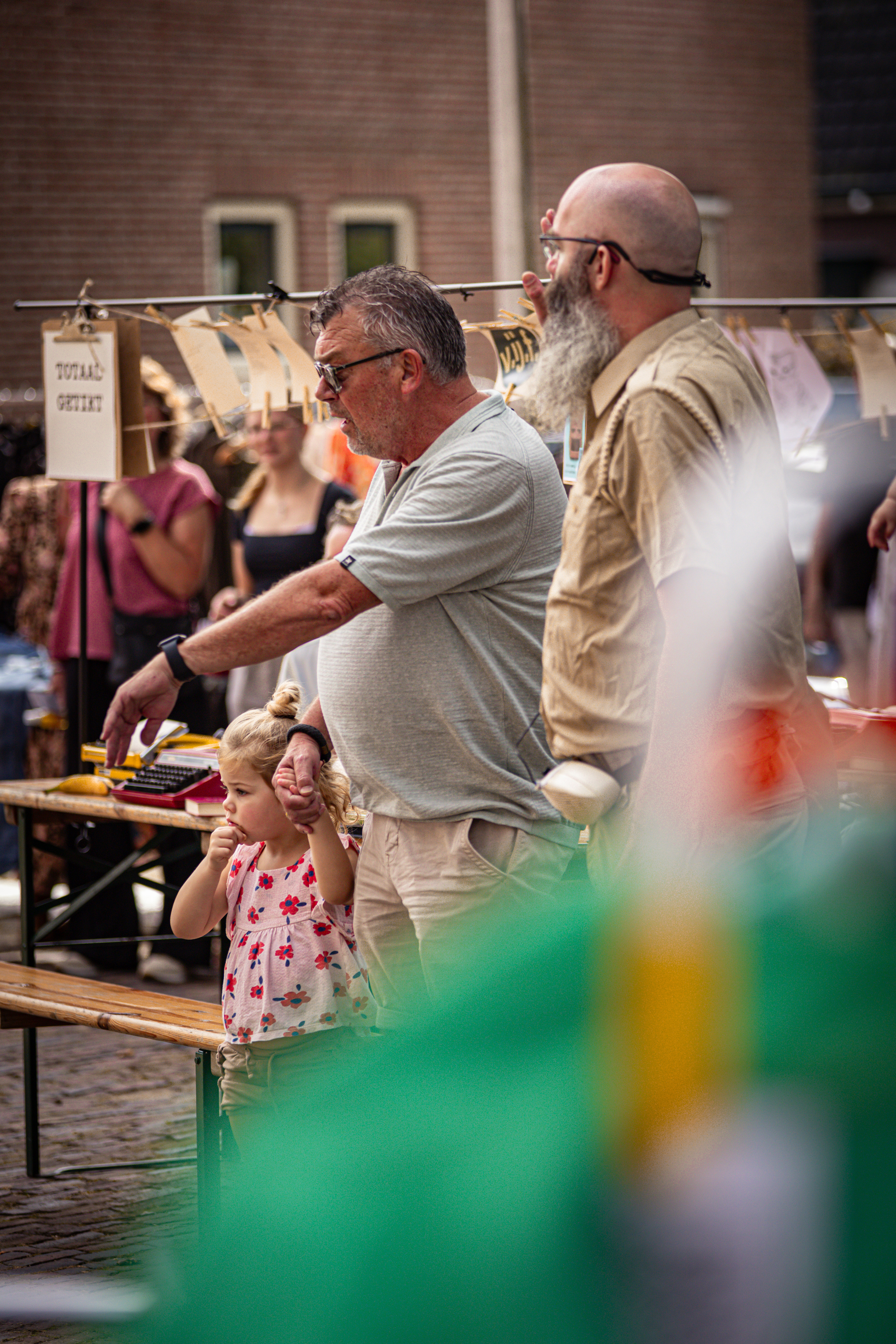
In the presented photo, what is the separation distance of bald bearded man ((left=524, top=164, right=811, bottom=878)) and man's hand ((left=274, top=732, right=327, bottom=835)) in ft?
2.22

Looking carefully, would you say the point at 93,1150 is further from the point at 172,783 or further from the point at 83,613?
the point at 83,613

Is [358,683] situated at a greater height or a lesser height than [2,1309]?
greater

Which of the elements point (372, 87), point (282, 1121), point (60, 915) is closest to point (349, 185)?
point (372, 87)

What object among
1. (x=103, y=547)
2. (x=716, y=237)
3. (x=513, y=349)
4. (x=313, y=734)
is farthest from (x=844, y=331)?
(x=716, y=237)

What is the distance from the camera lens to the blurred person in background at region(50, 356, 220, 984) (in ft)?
20.0

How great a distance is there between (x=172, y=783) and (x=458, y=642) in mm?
1470

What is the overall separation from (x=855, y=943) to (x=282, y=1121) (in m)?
0.47

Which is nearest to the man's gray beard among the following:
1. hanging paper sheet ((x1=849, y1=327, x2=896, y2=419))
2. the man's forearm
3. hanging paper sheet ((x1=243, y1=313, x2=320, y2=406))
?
the man's forearm

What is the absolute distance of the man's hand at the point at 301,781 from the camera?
295 centimetres

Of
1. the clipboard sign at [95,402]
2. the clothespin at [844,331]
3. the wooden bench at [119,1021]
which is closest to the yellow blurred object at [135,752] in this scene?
the wooden bench at [119,1021]

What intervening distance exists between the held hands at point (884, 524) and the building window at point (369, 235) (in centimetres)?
944

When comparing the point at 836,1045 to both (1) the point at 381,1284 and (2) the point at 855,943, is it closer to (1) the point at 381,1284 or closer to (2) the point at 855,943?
(2) the point at 855,943

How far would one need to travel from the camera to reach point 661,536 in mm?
2154

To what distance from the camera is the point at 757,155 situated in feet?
48.6
